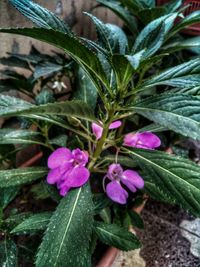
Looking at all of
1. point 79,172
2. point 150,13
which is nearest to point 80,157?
point 79,172

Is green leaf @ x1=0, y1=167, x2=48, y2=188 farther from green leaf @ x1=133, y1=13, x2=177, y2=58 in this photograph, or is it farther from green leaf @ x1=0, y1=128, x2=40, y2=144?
green leaf @ x1=133, y1=13, x2=177, y2=58

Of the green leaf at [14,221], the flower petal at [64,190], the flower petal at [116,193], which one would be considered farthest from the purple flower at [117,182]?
the green leaf at [14,221]

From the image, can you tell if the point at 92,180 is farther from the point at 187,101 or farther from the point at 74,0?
the point at 74,0

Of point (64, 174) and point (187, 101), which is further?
point (64, 174)

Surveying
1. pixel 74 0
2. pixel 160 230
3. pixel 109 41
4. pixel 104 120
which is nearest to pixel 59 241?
pixel 104 120

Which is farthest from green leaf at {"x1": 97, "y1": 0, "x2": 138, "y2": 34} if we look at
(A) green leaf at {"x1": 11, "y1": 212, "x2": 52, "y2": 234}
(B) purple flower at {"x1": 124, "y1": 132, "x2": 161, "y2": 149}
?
(A) green leaf at {"x1": 11, "y1": 212, "x2": 52, "y2": 234}
